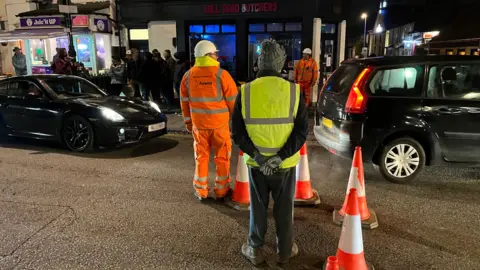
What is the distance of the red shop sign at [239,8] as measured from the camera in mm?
13711

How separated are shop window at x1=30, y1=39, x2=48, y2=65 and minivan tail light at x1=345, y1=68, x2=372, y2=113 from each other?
61.4ft

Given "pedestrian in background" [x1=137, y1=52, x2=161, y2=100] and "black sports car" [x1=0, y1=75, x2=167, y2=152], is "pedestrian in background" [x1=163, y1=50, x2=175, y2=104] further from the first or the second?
"black sports car" [x1=0, y1=75, x2=167, y2=152]

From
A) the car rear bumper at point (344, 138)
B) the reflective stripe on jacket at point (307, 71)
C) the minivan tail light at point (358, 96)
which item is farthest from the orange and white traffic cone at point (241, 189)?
the reflective stripe on jacket at point (307, 71)

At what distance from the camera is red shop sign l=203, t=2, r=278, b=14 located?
45.0 feet

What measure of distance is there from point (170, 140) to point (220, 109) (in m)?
4.05

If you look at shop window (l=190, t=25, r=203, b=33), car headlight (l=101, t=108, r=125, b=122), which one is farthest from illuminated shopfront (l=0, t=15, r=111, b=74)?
car headlight (l=101, t=108, r=125, b=122)

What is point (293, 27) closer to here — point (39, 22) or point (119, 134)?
point (119, 134)

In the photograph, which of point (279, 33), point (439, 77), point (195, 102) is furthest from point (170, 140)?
point (279, 33)

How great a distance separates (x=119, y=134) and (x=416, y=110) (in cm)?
484

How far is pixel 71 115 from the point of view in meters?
7.16

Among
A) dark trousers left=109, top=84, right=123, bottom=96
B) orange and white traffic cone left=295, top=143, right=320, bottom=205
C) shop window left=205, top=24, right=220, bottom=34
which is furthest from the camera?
shop window left=205, top=24, right=220, bottom=34

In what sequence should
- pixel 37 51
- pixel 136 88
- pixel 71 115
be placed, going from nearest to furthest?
pixel 71 115 < pixel 136 88 < pixel 37 51

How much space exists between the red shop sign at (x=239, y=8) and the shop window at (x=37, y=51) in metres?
10.3

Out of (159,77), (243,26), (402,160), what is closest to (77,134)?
(159,77)
